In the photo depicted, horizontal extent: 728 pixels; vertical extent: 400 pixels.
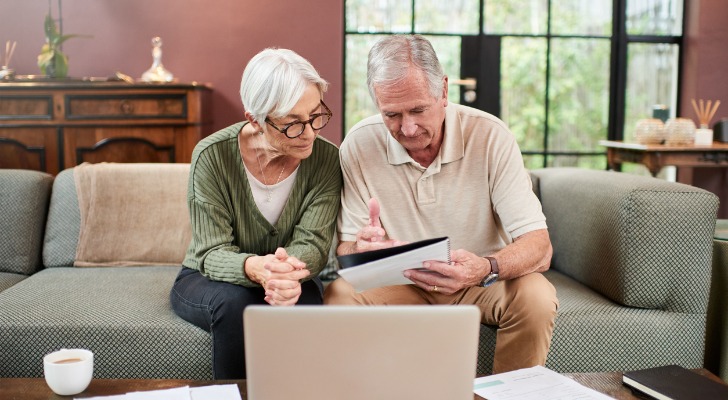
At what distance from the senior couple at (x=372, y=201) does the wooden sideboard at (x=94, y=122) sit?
213 centimetres

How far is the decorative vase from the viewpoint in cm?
401

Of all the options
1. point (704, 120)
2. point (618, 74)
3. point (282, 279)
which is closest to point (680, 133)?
point (704, 120)

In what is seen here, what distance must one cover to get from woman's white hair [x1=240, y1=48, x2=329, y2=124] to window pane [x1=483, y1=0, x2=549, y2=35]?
3242 millimetres

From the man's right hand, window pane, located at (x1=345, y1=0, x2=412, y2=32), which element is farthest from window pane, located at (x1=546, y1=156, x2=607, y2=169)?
the man's right hand

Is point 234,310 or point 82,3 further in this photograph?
point 82,3

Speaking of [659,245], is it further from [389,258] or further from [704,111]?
[704,111]

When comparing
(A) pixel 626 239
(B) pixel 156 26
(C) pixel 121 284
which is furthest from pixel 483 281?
(B) pixel 156 26

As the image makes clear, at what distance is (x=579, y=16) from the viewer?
4.81m

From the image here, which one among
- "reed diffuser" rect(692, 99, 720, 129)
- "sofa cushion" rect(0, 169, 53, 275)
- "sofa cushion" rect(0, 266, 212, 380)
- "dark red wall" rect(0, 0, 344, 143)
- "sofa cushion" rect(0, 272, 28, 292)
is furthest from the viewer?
"dark red wall" rect(0, 0, 344, 143)

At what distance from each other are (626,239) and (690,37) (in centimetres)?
336

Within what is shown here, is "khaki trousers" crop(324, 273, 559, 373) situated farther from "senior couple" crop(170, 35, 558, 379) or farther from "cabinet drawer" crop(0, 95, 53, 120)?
"cabinet drawer" crop(0, 95, 53, 120)

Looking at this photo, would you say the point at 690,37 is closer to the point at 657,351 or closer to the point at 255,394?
the point at 657,351

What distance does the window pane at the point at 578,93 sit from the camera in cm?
485

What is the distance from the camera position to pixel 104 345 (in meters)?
1.82
